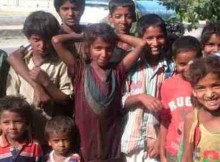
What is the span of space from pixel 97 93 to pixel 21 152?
2.27 ft

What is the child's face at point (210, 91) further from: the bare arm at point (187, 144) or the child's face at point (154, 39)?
the child's face at point (154, 39)

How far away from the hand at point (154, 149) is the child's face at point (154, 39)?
65 cm

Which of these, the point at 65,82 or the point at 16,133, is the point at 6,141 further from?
the point at 65,82

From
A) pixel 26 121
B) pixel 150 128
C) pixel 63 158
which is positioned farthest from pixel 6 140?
pixel 150 128

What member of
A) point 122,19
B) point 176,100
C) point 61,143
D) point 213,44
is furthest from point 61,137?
point 213,44

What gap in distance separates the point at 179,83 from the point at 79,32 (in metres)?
0.88

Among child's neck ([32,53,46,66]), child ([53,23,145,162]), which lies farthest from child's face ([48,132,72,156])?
child's neck ([32,53,46,66])

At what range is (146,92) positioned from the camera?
386cm

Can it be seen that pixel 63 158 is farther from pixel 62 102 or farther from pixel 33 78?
pixel 33 78

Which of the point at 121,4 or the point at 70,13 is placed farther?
the point at 121,4

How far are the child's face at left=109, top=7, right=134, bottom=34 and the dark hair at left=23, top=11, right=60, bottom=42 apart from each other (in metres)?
0.59

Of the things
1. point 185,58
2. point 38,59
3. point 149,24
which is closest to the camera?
point 185,58

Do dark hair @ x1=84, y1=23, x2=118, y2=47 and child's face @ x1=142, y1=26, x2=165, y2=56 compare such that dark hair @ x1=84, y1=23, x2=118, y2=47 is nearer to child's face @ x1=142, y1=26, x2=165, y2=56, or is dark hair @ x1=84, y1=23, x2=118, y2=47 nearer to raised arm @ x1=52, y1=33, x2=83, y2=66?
raised arm @ x1=52, y1=33, x2=83, y2=66

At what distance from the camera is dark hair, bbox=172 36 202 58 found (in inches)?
147
